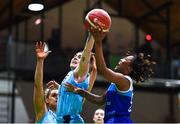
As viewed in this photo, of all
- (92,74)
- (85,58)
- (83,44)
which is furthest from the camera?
(83,44)

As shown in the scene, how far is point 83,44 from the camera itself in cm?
1819

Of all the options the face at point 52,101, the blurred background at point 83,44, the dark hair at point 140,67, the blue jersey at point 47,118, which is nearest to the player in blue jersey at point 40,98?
the blue jersey at point 47,118

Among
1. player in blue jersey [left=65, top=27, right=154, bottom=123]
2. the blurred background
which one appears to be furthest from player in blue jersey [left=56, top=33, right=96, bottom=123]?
the blurred background

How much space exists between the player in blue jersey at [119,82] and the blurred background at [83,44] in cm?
1086

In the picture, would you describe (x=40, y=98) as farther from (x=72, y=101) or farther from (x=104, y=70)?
(x=104, y=70)

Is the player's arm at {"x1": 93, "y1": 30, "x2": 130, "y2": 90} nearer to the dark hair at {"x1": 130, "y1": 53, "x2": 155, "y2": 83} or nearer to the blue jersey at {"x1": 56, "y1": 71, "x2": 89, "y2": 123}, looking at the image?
the dark hair at {"x1": 130, "y1": 53, "x2": 155, "y2": 83}

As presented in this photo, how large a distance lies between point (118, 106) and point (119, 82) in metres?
0.21

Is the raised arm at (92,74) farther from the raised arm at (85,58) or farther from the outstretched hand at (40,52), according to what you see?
the outstretched hand at (40,52)

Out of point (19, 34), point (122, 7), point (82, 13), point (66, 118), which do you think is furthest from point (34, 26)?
point (66, 118)

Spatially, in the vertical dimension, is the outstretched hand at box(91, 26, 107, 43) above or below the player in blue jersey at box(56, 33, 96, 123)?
above

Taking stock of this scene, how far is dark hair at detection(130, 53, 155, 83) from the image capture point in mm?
5199

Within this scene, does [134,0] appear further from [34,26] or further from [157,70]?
[34,26]

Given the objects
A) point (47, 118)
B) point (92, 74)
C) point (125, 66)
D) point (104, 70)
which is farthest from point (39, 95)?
point (92, 74)

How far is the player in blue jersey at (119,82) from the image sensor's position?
4.75m
